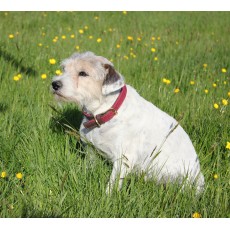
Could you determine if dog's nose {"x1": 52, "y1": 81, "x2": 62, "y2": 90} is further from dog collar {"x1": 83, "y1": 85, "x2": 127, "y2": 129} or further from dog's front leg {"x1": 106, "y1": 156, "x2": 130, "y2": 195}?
dog's front leg {"x1": 106, "y1": 156, "x2": 130, "y2": 195}

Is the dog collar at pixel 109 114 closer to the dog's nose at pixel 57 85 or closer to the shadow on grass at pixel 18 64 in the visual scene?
the dog's nose at pixel 57 85

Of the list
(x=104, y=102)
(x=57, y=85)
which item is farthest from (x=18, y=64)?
(x=104, y=102)

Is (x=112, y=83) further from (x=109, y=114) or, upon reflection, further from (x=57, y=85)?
(x=57, y=85)

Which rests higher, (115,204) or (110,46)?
(110,46)

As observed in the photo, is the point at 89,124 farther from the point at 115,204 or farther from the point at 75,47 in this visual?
the point at 75,47

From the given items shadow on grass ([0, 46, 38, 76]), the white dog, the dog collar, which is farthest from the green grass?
the dog collar

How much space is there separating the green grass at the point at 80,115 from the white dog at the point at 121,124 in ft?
0.60

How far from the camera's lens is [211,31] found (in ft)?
28.7

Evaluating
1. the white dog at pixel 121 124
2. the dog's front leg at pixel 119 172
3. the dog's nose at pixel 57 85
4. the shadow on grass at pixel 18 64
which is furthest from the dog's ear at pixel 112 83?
the shadow on grass at pixel 18 64

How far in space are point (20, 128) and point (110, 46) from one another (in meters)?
3.00

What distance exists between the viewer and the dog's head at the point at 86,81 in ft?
10.5

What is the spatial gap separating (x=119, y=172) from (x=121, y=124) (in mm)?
483

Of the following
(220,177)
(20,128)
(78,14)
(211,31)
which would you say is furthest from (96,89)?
(211,31)

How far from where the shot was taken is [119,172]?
2971 millimetres
